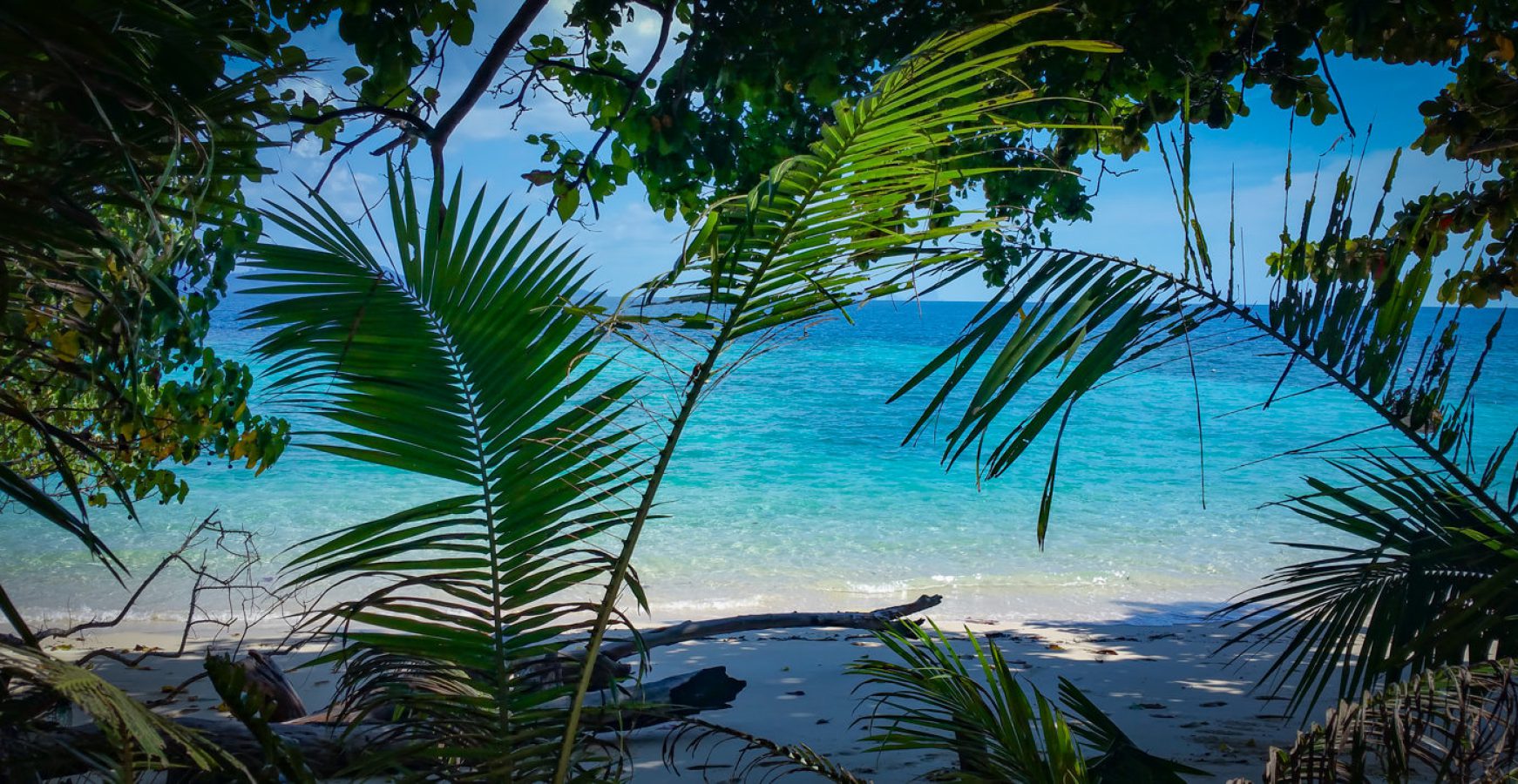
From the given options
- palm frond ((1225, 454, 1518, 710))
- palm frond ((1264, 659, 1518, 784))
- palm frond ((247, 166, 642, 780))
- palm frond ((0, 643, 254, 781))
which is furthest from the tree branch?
palm frond ((1264, 659, 1518, 784))

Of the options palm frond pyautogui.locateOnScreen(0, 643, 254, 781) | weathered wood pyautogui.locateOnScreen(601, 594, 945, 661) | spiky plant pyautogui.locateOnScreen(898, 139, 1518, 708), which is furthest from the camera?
weathered wood pyautogui.locateOnScreen(601, 594, 945, 661)

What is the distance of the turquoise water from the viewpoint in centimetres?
808

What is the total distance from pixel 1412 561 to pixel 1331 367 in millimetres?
537

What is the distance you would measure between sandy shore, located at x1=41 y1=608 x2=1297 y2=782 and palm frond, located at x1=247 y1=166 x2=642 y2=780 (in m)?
1.26

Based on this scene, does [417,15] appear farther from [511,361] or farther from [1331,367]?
[1331,367]

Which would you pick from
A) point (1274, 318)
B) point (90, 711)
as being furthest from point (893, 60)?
point (90, 711)

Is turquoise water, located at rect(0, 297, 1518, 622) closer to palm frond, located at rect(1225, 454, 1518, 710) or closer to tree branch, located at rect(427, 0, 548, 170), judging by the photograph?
palm frond, located at rect(1225, 454, 1518, 710)

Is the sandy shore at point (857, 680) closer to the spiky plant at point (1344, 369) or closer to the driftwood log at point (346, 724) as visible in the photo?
the driftwood log at point (346, 724)

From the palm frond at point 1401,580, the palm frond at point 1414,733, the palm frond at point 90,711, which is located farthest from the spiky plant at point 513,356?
the palm frond at point 1401,580

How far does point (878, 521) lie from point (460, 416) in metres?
9.78

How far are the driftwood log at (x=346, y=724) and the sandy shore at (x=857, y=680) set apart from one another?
8.9 inches

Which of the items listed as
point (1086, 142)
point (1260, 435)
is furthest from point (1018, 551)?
point (1260, 435)

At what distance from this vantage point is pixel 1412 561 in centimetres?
195

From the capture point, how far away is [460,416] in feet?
5.85
